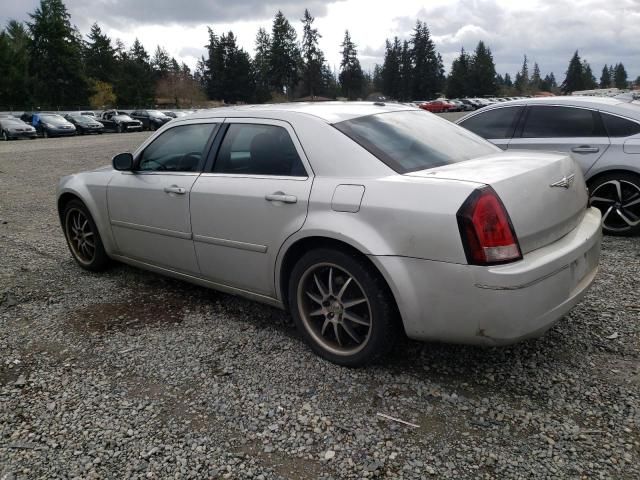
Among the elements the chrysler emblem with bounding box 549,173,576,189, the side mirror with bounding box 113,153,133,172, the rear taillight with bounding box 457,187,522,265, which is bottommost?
the rear taillight with bounding box 457,187,522,265

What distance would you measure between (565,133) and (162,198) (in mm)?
4593

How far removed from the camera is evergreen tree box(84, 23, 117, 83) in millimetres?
75250

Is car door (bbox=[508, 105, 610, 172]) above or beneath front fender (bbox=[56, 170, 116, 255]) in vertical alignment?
above

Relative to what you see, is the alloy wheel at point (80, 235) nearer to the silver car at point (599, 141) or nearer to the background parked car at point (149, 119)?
the silver car at point (599, 141)

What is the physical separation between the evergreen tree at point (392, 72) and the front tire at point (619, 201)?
296 ft

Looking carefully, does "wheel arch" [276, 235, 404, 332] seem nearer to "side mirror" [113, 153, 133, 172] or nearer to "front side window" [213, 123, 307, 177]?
"front side window" [213, 123, 307, 177]

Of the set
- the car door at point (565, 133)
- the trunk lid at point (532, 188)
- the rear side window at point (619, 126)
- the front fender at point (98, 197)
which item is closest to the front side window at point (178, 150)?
the front fender at point (98, 197)

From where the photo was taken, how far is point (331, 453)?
7.82 feet

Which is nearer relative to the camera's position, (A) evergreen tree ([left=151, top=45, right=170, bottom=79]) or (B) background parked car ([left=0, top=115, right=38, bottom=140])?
(B) background parked car ([left=0, top=115, right=38, bottom=140])

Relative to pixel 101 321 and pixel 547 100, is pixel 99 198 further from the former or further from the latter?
pixel 547 100

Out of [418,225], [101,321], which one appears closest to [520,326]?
[418,225]

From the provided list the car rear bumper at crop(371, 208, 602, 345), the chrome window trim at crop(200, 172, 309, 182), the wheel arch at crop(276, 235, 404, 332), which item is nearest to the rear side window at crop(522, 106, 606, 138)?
the car rear bumper at crop(371, 208, 602, 345)

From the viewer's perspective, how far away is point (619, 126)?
18.3ft

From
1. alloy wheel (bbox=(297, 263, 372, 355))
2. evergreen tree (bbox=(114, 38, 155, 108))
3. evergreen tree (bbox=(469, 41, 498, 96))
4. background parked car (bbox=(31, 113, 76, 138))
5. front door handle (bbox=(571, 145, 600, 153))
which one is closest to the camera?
alloy wheel (bbox=(297, 263, 372, 355))
